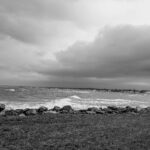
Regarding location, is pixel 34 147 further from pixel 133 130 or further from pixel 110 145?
pixel 133 130

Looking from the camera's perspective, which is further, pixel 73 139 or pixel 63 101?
pixel 63 101

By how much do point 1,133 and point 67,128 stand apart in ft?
10.1

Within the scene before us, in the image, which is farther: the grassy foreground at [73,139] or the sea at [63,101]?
the sea at [63,101]

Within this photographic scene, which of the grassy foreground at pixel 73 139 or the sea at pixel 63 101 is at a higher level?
the grassy foreground at pixel 73 139

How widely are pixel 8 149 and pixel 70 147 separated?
2037mm

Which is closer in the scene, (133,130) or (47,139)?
(47,139)

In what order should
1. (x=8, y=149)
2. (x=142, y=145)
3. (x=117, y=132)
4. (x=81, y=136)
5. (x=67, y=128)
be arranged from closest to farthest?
(x=8, y=149) → (x=142, y=145) → (x=81, y=136) → (x=117, y=132) → (x=67, y=128)

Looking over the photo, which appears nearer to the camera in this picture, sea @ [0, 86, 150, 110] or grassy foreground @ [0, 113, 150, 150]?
grassy foreground @ [0, 113, 150, 150]

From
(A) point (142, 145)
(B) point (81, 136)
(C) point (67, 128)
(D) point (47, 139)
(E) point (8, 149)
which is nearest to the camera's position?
(E) point (8, 149)

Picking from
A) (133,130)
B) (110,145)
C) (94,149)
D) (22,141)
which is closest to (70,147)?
(94,149)

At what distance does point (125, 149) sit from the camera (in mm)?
7078

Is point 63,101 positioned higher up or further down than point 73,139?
further down

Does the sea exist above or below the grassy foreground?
below

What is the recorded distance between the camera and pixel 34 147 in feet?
23.7
